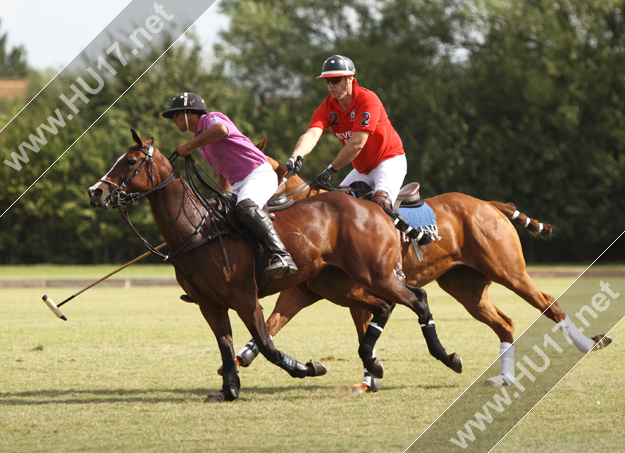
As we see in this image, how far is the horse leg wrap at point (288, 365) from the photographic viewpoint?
19.5 ft

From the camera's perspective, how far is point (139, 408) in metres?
5.78

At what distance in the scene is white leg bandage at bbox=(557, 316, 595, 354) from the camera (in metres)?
6.70

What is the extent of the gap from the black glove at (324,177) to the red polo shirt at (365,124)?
0.41 metres

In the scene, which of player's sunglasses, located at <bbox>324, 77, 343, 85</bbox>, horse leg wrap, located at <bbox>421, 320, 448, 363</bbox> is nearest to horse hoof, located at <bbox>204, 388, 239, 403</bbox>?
horse leg wrap, located at <bbox>421, 320, 448, 363</bbox>

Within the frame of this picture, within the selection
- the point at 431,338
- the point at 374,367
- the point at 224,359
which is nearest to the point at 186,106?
the point at 224,359

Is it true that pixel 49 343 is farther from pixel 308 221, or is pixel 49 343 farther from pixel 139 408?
pixel 308 221

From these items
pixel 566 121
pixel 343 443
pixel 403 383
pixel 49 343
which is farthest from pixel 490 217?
pixel 566 121

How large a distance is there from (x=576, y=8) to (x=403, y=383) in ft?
82.4

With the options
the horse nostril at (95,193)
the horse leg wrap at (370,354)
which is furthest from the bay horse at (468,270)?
the horse nostril at (95,193)

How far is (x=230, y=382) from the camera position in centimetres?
612

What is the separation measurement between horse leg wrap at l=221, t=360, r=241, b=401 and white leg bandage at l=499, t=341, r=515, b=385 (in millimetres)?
2354

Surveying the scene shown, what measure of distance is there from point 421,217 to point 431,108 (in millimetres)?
23924

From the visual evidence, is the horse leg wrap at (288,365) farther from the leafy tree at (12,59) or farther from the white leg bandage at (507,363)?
the leafy tree at (12,59)

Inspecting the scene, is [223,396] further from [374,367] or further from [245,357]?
[374,367]
